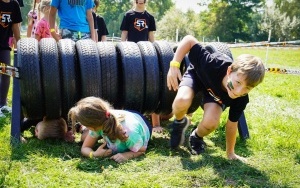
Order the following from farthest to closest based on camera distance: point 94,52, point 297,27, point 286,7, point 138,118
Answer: point 286,7, point 297,27, point 94,52, point 138,118

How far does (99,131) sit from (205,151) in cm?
123

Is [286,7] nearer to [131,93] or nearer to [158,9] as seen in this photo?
[158,9]

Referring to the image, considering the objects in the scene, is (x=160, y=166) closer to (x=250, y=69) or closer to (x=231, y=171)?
(x=231, y=171)

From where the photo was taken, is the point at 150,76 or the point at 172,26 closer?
the point at 150,76

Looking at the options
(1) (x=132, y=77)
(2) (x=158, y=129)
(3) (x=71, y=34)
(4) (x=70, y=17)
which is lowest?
(2) (x=158, y=129)

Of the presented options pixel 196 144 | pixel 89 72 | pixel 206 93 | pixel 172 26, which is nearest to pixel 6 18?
pixel 89 72

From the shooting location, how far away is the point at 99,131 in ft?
12.1

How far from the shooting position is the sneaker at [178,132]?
3980 millimetres

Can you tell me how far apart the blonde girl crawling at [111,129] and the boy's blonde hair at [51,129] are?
560mm

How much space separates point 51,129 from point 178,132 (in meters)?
1.46

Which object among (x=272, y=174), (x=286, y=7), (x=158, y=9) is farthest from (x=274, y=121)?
(x=158, y=9)

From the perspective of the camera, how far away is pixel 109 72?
4363 millimetres

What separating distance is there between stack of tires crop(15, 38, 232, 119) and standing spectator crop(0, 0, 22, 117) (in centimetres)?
153

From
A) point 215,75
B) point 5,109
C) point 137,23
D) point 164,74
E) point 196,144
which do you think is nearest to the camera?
point 215,75
